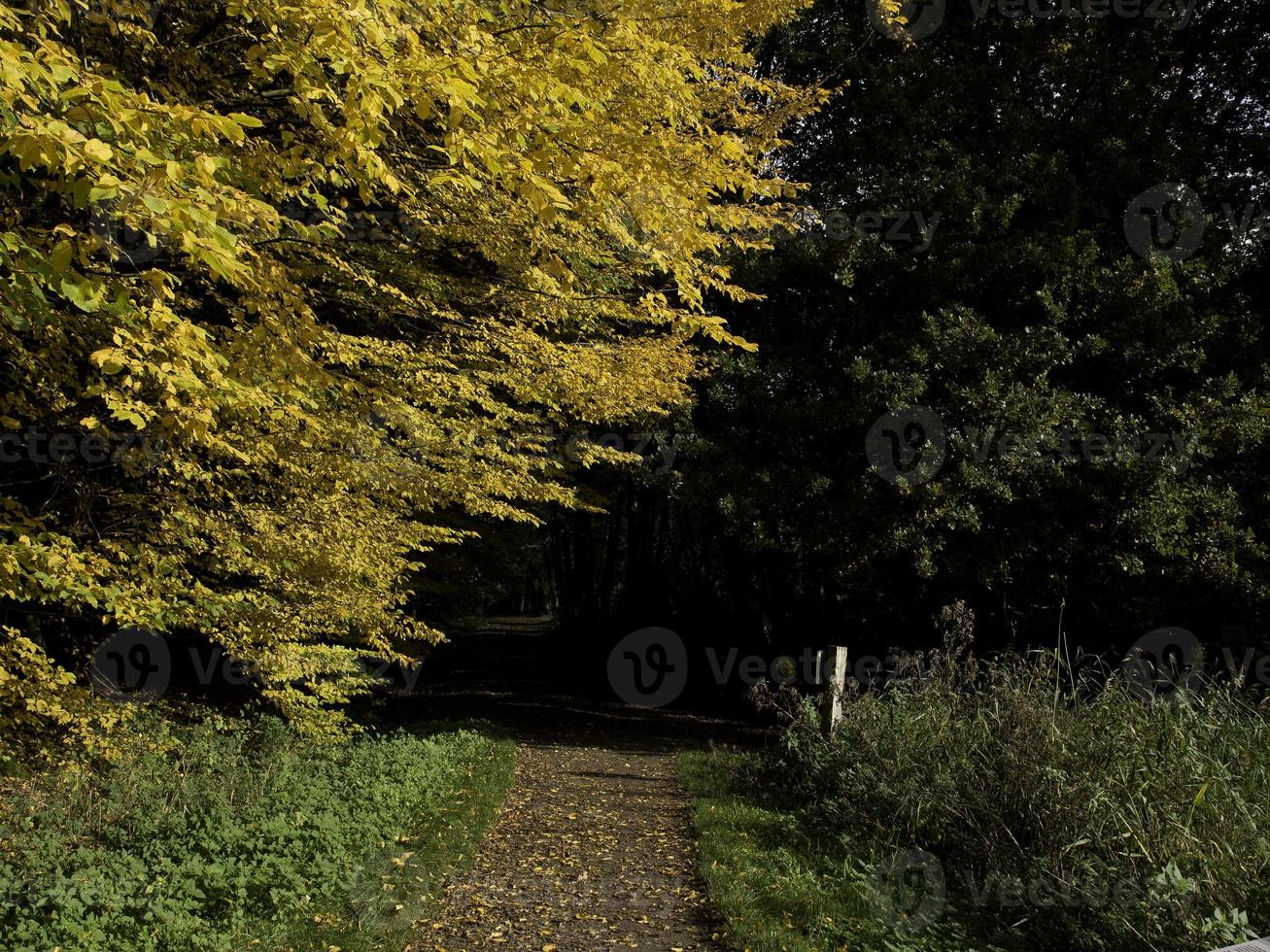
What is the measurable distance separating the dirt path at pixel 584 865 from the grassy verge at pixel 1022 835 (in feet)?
1.07

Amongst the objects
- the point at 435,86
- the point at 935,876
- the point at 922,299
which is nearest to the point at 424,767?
the point at 935,876

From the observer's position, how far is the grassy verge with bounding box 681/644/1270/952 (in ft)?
15.0

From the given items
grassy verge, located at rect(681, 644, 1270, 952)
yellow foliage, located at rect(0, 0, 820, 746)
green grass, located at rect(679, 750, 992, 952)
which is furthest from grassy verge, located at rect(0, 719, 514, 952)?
grassy verge, located at rect(681, 644, 1270, 952)

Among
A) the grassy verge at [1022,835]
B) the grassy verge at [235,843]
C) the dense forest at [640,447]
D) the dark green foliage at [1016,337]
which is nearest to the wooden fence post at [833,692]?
the dense forest at [640,447]

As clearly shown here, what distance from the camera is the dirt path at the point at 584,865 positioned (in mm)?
5012

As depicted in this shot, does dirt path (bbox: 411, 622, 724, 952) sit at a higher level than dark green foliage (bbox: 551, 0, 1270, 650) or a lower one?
lower

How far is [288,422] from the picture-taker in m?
7.01

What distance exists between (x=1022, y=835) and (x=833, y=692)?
294cm

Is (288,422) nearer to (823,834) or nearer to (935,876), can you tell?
(823,834)

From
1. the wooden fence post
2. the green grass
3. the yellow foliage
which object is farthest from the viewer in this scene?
the wooden fence post

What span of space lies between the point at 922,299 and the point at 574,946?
10142mm

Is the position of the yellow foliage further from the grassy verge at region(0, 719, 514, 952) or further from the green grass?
the green grass

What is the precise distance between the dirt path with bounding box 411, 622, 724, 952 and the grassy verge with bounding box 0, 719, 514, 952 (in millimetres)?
282

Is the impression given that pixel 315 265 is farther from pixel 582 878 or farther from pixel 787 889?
pixel 787 889
